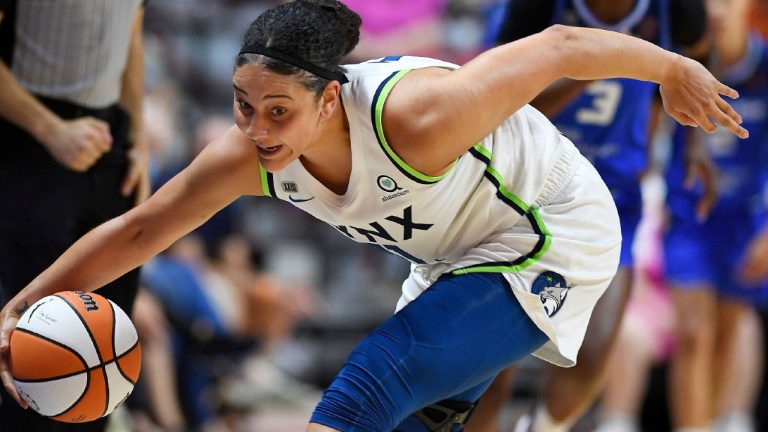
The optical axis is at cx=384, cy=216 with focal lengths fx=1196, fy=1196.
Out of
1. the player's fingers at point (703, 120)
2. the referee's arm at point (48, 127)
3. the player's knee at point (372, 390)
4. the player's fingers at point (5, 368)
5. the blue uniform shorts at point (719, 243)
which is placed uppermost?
the player's fingers at point (703, 120)

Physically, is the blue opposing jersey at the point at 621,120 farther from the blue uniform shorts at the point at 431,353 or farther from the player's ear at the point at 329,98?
the player's ear at the point at 329,98

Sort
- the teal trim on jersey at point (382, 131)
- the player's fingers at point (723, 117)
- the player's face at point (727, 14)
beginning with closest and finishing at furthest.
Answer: the teal trim on jersey at point (382, 131) → the player's fingers at point (723, 117) → the player's face at point (727, 14)

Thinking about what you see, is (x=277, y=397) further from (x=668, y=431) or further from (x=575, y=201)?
(x=575, y=201)

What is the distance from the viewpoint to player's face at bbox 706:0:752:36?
21.3 ft

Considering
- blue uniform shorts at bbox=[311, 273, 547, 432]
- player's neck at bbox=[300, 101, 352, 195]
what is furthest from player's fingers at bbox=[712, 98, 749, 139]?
player's neck at bbox=[300, 101, 352, 195]

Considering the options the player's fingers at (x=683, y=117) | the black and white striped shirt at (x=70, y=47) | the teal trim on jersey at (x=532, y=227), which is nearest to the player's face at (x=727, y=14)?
the player's fingers at (x=683, y=117)

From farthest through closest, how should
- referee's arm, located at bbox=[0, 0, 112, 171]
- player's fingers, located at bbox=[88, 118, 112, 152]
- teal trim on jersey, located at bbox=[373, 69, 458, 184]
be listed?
1. player's fingers, located at bbox=[88, 118, 112, 152]
2. referee's arm, located at bbox=[0, 0, 112, 171]
3. teal trim on jersey, located at bbox=[373, 69, 458, 184]

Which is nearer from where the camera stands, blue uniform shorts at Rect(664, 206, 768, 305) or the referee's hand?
the referee's hand

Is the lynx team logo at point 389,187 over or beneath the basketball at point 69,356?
over

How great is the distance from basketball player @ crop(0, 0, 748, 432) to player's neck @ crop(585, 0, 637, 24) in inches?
53.8

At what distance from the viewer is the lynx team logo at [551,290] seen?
379cm

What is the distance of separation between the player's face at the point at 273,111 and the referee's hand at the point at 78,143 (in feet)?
3.51

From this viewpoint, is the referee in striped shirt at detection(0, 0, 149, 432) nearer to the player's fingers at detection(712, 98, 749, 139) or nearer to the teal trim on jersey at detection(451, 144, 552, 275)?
the teal trim on jersey at detection(451, 144, 552, 275)

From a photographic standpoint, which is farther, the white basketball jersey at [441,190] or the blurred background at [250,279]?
the blurred background at [250,279]
